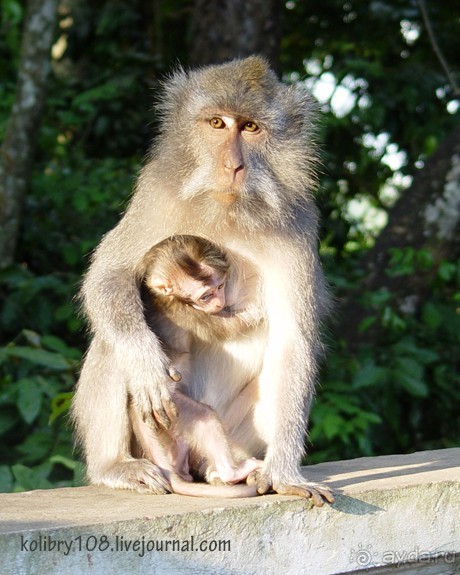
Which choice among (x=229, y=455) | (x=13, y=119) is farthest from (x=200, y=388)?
(x=13, y=119)

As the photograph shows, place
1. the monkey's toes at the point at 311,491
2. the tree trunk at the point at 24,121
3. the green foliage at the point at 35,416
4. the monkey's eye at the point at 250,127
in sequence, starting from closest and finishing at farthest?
the monkey's toes at the point at 311,491 → the monkey's eye at the point at 250,127 → the green foliage at the point at 35,416 → the tree trunk at the point at 24,121

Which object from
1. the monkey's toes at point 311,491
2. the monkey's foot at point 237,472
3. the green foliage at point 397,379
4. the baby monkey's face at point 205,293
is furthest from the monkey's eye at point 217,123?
the green foliage at point 397,379

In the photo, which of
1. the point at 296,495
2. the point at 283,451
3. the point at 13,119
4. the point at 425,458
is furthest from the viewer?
the point at 13,119

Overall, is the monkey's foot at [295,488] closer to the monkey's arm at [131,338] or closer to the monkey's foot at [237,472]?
the monkey's foot at [237,472]

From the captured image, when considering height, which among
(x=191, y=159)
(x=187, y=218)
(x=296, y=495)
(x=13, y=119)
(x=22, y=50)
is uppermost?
(x=22, y=50)

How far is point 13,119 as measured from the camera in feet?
22.2

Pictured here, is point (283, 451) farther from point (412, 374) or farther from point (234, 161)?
point (412, 374)

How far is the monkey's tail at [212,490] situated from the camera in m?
3.64

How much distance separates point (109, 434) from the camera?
398 cm

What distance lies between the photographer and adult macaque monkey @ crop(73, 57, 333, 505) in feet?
12.8

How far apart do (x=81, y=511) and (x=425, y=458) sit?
1.97 metres

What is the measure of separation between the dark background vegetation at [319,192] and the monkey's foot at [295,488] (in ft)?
3.94

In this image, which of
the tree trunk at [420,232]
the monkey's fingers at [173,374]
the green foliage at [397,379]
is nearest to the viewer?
the monkey's fingers at [173,374]

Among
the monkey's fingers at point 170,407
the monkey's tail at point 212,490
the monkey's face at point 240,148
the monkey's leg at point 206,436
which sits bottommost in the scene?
the monkey's tail at point 212,490
